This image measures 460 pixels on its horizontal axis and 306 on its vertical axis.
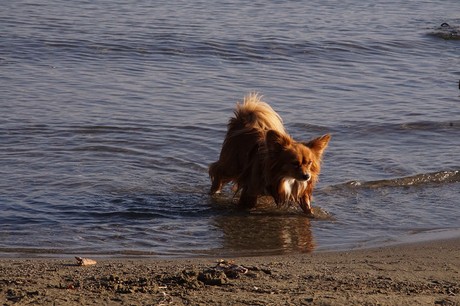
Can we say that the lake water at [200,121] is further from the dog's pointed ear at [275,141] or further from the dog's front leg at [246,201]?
the dog's pointed ear at [275,141]

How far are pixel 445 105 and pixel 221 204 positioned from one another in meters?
5.47

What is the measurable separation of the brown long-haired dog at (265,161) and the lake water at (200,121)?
0.23m

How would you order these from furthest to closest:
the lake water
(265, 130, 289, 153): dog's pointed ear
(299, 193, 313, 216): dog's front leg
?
(299, 193, 313, 216): dog's front leg
(265, 130, 289, 153): dog's pointed ear
the lake water

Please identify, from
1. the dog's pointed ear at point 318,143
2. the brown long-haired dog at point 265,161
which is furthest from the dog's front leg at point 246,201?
the dog's pointed ear at point 318,143

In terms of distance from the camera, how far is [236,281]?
19.5 feet

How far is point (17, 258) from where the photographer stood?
23.3ft

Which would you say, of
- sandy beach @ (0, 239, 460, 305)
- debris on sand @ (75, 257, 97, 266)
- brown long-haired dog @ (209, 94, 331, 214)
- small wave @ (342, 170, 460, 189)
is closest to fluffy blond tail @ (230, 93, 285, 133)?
brown long-haired dog @ (209, 94, 331, 214)

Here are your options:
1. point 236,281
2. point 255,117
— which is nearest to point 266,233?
point 255,117

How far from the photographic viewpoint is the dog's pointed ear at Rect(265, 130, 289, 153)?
28.0ft

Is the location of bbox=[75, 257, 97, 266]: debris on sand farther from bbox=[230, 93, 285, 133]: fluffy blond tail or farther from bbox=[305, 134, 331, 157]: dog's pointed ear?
bbox=[230, 93, 285, 133]: fluffy blond tail

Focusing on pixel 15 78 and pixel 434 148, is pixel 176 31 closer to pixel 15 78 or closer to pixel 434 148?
pixel 15 78

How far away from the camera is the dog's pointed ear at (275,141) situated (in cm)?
855

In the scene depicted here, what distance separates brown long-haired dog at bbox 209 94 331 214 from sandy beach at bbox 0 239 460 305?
1625mm

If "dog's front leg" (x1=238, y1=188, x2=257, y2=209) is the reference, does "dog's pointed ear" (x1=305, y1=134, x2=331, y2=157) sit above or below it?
above
